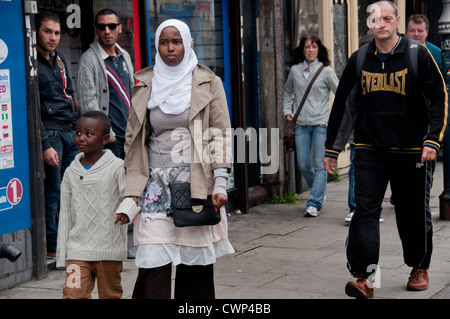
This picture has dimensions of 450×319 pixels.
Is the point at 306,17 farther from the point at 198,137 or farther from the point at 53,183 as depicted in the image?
the point at 198,137

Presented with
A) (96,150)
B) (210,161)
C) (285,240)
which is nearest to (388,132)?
(210,161)

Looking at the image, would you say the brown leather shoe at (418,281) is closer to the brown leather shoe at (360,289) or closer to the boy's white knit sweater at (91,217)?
the brown leather shoe at (360,289)

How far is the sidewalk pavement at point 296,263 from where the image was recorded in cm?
608

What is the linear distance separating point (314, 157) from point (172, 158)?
4566 mm

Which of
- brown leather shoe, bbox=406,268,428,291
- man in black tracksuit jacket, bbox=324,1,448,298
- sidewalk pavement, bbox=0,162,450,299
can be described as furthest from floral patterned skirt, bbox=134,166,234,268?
brown leather shoe, bbox=406,268,428,291

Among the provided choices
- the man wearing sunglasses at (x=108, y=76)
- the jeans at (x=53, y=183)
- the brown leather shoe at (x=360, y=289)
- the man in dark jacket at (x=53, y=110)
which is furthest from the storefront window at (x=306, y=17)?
the brown leather shoe at (x=360, y=289)

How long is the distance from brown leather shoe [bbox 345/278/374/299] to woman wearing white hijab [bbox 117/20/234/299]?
1180 mm

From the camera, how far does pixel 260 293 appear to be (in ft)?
19.9

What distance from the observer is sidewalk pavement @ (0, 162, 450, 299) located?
6.08 meters

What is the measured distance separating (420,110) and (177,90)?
Answer: 5.80 feet

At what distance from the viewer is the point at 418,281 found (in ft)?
19.5

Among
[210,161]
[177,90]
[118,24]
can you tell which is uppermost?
[118,24]

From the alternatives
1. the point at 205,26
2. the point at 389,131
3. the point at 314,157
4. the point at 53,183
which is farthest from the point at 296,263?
the point at 205,26

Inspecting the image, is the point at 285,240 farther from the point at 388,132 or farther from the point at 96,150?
the point at 96,150
